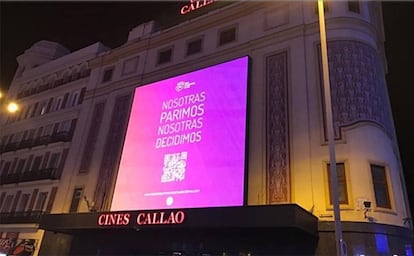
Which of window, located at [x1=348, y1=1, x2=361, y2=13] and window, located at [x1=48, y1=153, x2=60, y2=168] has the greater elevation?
window, located at [x1=348, y1=1, x2=361, y2=13]

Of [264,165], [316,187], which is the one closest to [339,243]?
[316,187]

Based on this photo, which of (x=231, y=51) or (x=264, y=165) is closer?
(x=264, y=165)

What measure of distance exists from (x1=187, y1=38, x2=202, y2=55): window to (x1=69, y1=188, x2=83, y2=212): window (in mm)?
11912

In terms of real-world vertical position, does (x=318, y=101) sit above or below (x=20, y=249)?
above

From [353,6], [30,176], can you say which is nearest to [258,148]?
[353,6]

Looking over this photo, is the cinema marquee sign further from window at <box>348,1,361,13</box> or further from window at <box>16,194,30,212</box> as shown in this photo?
window at <box>348,1,361,13</box>

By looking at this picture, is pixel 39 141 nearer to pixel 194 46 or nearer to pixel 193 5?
pixel 194 46

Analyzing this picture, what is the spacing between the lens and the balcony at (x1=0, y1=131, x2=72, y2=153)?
28.6 metres

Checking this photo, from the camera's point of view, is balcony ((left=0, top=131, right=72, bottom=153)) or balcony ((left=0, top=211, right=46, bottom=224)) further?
balcony ((left=0, top=131, right=72, bottom=153))

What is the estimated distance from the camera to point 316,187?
15734 millimetres

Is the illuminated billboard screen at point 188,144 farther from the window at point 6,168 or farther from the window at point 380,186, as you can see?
the window at point 6,168

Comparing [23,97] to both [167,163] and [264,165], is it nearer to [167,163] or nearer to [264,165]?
[167,163]

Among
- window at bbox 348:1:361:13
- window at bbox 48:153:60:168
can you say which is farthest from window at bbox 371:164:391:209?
window at bbox 48:153:60:168

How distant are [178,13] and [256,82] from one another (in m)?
10.3
